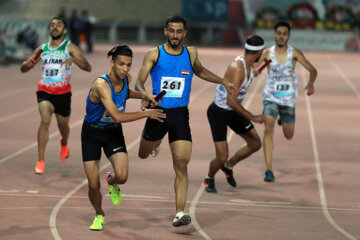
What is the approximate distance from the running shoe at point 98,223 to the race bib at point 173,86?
4.74 feet

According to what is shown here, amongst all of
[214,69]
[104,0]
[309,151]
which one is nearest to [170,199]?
[309,151]

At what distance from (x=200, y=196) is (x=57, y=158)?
3.38m

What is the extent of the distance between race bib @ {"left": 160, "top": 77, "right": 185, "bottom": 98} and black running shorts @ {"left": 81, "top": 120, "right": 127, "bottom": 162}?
812mm

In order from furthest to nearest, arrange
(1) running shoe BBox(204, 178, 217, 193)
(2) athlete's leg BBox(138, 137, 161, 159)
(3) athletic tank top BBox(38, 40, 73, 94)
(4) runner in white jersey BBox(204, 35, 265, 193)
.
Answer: (3) athletic tank top BBox(38, 40, 73, 94) → (1) running shoe BBox(204, 178, 217, 193) → (4) runner in white jersey BBox(204, 35, 265, 193) → (2) athlete's leg BBox(138, 137, 161, 159)

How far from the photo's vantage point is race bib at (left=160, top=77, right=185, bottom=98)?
8844 millimetres

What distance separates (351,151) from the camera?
14.1 meters

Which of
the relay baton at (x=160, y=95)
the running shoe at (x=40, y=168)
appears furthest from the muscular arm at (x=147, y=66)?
the running shoe at (x=40, y=168)

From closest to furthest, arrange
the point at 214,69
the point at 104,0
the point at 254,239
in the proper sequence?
1. the point at 254,239
2. the point at 214,69
3. the point at 104,0

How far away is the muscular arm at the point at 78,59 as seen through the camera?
37.3 feet

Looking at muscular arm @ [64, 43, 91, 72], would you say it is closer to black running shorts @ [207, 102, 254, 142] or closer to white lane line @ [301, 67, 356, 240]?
black running shorts @ [207, 102, 254, 142]

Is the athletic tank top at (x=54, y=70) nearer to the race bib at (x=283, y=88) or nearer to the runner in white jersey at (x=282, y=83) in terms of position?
the runner in white jersey at (x=282, y=83)

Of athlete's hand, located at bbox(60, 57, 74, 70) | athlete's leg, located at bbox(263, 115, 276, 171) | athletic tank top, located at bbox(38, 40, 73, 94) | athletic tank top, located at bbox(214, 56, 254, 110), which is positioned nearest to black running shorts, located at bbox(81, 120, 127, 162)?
athletic tank top, located at bbox(214, 56, 254, 110)

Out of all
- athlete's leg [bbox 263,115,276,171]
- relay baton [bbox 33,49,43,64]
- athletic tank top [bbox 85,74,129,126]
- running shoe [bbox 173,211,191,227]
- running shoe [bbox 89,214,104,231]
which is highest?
relay baton [bbox 33,49,43,64]

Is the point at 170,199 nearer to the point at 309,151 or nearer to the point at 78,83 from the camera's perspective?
the point at 309,151
